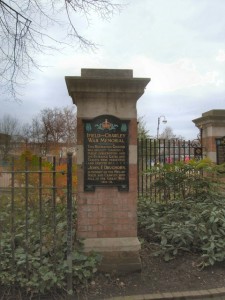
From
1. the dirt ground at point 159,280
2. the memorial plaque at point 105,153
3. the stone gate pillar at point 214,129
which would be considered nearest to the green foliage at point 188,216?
the dirt ground at point 159,280

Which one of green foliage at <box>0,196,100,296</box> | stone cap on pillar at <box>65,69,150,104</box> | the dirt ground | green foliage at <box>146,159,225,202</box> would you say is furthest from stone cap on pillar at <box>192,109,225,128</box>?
green foliage at <box>0,196,100,296</box>

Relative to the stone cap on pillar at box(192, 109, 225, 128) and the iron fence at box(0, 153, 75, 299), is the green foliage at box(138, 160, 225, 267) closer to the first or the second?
the iron fence at box(0, 153, 75, 299)

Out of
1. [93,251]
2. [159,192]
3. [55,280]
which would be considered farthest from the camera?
[159,192]

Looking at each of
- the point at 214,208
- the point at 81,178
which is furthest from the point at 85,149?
the point at 214,208

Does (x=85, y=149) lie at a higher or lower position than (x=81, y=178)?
higher

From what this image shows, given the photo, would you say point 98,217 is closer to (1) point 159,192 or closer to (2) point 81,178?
(2) point 81,178

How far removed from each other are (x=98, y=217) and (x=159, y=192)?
8.54 ft

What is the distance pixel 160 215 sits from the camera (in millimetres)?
6324

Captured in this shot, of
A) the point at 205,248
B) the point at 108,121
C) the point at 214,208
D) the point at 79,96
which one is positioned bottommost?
the point at 205,248

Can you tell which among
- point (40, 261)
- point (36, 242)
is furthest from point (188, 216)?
point (40, 261)

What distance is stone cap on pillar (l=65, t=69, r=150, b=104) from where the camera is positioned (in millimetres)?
4691

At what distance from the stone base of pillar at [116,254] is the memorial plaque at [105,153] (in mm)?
748

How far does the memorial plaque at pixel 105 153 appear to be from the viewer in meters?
4.77

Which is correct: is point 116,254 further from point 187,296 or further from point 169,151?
point 169,151
